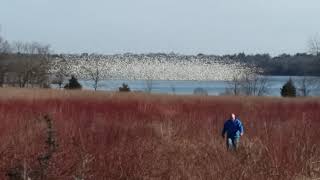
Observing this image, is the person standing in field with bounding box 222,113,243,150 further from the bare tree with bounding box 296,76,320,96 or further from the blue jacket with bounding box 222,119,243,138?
the bare tree with bounding box 296,76,320,96

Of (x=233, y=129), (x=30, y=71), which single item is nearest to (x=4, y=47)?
(x=30, y=71)

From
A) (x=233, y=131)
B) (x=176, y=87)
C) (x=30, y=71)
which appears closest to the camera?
(x=233, y=131)

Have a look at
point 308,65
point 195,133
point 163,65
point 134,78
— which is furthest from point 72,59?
point 195,133

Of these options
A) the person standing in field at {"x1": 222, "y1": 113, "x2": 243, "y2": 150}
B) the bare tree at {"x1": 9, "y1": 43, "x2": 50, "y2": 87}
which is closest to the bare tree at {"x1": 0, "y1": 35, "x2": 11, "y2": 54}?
the bare tree at {"x1": 9, "y1": 43, "x2": 50, "y2": 87}

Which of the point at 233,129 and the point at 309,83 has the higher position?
the point at 233,129

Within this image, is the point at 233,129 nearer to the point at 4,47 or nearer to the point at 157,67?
the point at 4,47

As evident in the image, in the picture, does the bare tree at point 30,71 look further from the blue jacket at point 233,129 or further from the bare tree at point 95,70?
the blue jacket at point 233,129

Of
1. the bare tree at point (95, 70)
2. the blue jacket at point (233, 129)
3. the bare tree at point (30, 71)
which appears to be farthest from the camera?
the bare tree at point (95, 70)

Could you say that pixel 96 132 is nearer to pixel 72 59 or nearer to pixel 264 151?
pixel 264 151

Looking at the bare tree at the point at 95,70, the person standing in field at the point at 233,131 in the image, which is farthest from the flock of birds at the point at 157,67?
the person standing in field at the point at 233,131

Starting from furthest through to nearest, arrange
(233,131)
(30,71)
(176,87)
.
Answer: (176,87) < (30,71) < (233,131)

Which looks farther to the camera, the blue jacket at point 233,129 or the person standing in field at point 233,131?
the blue jacket at point 233,129

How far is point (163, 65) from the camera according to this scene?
161875 millimetres

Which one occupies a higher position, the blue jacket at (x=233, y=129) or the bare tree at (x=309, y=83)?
the blue jacket at (x=233, y=129)
